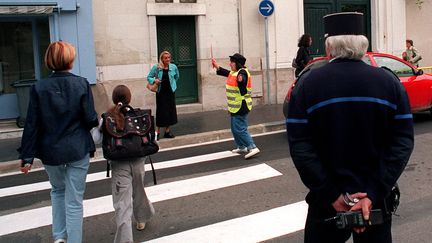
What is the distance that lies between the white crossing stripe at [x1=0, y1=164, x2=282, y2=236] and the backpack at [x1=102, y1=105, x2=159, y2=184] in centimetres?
160

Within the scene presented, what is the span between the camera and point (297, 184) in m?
6.39

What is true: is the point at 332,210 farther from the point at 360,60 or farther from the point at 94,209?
the point at 94,209

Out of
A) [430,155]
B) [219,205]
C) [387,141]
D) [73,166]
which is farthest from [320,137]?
[430,155]

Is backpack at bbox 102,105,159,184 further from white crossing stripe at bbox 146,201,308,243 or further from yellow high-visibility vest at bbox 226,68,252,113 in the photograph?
yellow high-visibility vest at bbox 226,68,252,113

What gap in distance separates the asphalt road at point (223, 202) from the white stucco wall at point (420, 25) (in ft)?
36.1

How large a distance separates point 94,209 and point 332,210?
3782 mm

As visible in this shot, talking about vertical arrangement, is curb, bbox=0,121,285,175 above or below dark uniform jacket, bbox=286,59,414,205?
below

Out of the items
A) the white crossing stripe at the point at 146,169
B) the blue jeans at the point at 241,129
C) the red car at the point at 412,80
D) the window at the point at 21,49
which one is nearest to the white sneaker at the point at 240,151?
the white crossing stripe at the point at 146,169

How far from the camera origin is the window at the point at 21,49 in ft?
37.8

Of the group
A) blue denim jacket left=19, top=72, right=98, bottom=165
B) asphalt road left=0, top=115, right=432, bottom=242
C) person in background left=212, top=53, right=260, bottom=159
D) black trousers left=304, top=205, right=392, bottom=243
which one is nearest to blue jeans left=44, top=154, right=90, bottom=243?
blue denim jacket left=19, top=72, right=98, bottom=165

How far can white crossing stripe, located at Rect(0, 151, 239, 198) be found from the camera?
687cm

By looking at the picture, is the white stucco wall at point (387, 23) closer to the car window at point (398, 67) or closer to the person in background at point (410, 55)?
the person in background at point (410, 55)

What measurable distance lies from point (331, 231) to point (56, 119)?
95.6 inches

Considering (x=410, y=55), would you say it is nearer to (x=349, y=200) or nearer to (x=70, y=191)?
(x=70, y=191)
